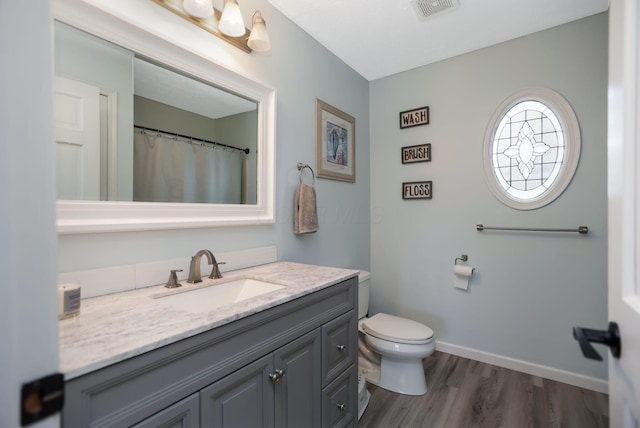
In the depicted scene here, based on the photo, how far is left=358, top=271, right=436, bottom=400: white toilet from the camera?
1850mm

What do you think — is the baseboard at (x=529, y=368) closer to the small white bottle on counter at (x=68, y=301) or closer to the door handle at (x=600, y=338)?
the door handle at (x=600, y=338)

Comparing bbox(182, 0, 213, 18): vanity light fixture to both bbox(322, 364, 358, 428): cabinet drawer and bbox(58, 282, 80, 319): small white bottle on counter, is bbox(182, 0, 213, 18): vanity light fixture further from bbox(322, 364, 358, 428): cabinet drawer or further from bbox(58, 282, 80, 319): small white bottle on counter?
bbox(322, 364, 358, 428): cabinet drawer

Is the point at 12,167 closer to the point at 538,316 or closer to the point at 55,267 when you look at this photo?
the point at 55,267

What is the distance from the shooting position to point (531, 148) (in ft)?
7.04

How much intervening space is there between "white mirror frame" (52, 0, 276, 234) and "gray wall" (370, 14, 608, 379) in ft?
4.54

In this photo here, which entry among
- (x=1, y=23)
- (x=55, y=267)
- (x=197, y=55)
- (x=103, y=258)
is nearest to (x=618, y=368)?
(x=55, y=267)

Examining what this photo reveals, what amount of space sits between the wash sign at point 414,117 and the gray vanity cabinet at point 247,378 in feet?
5.52

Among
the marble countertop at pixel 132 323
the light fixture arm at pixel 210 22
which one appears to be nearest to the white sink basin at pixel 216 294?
the marble countertop at pixel 132 323

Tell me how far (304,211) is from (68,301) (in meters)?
1.24

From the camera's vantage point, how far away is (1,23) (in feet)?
1.26

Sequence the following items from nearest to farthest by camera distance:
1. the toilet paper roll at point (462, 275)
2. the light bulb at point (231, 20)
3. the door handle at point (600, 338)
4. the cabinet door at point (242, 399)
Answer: the door handle at point (600, 338)
the cabinet door at point (242, 399)
the light bulb at point (231, 20)
the toilet paper roll at point (462, 275)

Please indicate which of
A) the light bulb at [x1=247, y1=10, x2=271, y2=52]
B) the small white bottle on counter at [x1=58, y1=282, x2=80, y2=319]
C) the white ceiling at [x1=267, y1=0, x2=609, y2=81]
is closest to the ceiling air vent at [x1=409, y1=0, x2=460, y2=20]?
the white ceiling at [x1=267, y1=0, x2=609, y2=81]

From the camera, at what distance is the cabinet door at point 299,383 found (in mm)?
1082

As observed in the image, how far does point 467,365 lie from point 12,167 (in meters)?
2.72
